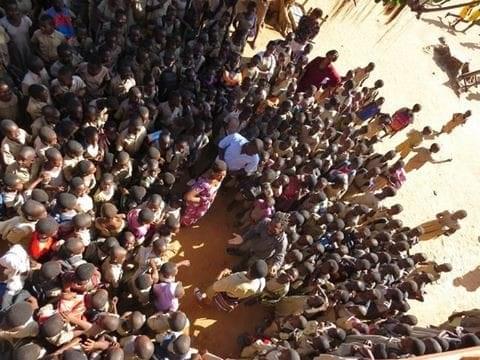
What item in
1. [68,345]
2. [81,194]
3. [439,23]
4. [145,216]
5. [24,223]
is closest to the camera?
[68,345]

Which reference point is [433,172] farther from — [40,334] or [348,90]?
[40,334]

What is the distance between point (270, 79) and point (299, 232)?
2.40 meters

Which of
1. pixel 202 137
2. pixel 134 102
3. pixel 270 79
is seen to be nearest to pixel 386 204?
pixel 270 79

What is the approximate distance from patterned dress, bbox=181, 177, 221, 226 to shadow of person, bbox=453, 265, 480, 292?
426 centimetres

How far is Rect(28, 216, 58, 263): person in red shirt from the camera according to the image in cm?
408

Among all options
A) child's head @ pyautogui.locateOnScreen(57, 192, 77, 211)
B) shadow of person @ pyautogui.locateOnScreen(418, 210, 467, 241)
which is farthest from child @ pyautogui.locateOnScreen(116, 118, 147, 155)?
shadow of person @ pyautogui.locateOnScreen(418, 210, 467, 241)

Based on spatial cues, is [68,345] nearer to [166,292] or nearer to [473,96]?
[166,292]

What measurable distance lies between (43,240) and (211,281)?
2324 mm

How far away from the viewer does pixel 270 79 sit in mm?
7047

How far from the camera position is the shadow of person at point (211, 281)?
221 inches

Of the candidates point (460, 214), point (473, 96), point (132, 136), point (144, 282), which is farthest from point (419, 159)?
point (144, 282)

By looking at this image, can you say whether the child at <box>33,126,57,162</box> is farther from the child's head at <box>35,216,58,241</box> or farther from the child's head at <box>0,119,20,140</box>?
the child's head at <box>35,216,58,241</box>

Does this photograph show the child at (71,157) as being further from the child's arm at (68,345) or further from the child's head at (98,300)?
the child's arm at (68,345)

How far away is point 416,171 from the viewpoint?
8.66 meters
